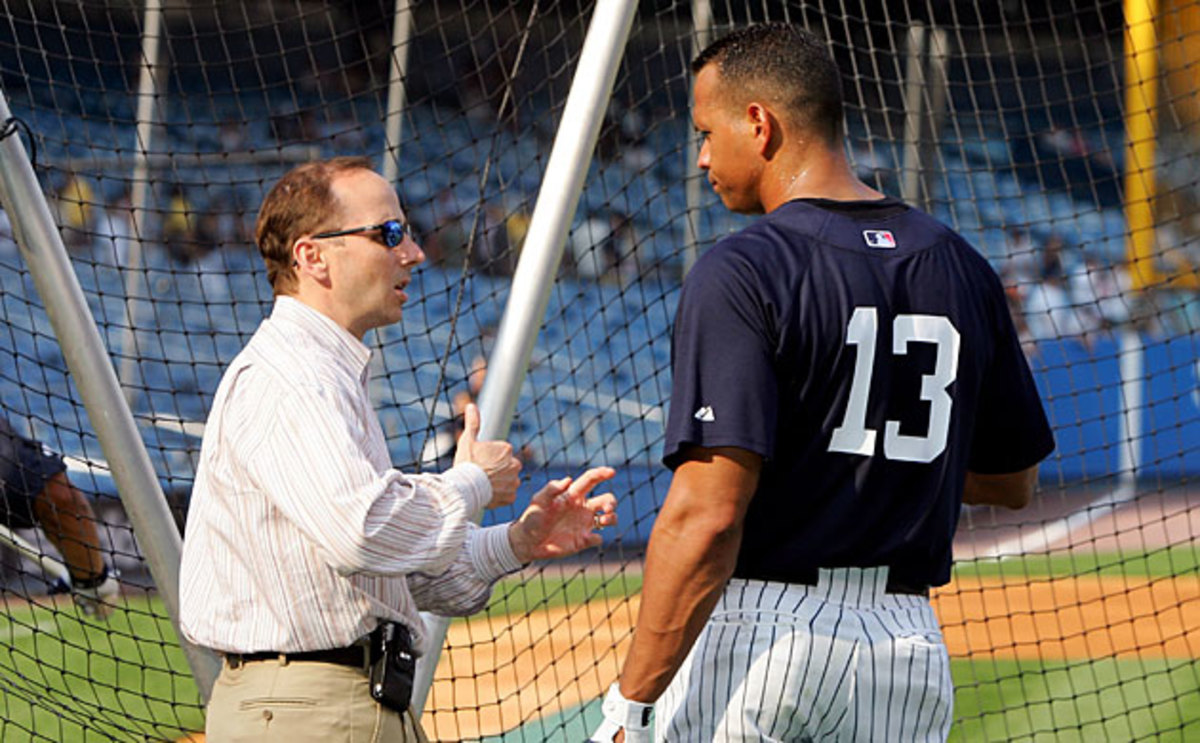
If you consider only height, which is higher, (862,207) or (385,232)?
(385,232)

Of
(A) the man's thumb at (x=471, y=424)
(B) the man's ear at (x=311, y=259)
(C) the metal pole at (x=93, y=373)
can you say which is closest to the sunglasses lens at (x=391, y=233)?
(B) the man's ear at (x=311, y=259)

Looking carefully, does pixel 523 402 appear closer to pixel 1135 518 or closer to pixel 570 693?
pixel 1135 518

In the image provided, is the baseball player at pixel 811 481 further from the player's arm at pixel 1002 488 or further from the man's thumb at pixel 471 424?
the man's thumb at pixel 471 424

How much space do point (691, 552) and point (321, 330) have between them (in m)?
0.74

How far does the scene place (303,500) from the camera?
97.1 inches

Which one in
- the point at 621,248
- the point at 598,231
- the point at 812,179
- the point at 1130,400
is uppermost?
the point at 812,179

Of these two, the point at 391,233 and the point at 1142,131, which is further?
the point at 1142,131

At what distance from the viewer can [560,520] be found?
3023 mm

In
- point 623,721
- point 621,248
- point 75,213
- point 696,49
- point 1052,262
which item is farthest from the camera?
point 1052,262

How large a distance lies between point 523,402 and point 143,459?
30.2 feet

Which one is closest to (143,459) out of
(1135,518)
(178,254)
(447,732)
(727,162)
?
(727,162)

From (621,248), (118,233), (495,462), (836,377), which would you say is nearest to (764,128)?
(836,377)

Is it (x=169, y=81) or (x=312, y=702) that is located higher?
(x=169, y=81)

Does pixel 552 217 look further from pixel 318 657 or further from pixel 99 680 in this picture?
pixel 99 680
